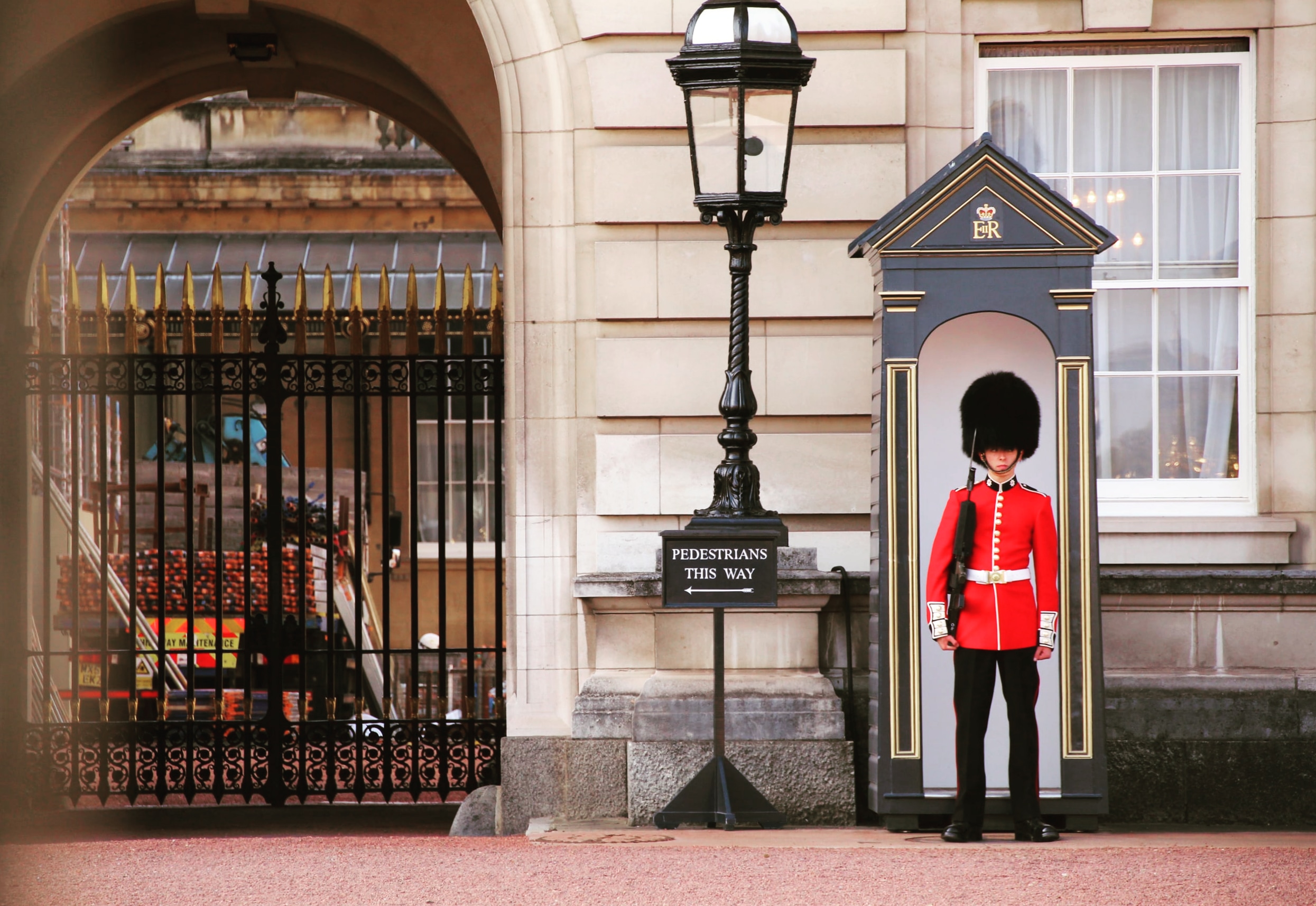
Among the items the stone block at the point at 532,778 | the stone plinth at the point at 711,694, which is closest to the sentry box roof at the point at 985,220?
the stone plinth at the point at 711,694

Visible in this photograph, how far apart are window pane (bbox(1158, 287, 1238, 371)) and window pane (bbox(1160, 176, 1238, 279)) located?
0.31 ft

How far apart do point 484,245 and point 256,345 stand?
3407 mm

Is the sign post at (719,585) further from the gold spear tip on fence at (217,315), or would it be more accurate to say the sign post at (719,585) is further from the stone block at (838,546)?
the gold spear tip on fence at (217,315)

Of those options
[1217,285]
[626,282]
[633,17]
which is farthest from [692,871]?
[1217,285]

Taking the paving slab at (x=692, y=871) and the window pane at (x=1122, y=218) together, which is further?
the window pane at (x=1122, y=218)

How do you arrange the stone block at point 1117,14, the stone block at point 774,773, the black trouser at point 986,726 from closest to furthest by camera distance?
the black trouser at point 986,726, the stone block at point 774,773, the stone block at point 1117,14

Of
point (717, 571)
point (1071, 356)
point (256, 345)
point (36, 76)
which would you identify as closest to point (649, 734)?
point (717, 571)

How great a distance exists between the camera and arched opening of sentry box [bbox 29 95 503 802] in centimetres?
830

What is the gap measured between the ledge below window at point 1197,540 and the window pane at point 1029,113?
1.77 m

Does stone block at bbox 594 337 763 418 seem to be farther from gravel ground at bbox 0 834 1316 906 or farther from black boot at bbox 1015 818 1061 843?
black boot at bbox 1015 818 1061 843

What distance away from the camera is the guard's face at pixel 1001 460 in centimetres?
592

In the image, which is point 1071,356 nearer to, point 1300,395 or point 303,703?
point 1300,395

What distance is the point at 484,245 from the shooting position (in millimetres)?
21312

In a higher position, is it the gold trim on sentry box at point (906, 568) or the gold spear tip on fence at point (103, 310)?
the gold spear tip on fence at point (103, 310)
